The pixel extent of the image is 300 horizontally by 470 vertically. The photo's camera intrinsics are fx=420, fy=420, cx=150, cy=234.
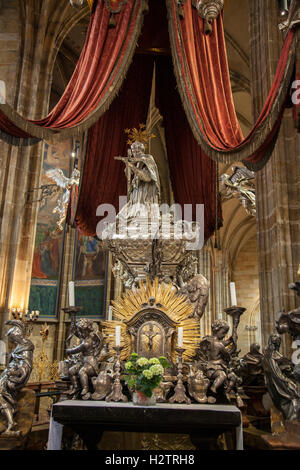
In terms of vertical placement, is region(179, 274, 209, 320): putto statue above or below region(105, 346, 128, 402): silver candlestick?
above

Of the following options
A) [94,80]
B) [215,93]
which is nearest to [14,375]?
[94,80]

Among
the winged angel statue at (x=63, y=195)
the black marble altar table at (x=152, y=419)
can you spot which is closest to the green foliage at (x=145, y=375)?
the black marble altar table at (x=152, y=419)

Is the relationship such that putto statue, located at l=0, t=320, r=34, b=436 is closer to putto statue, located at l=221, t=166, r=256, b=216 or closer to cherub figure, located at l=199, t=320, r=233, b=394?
cherub figure, located at l=199, t=320, r=233, b=394

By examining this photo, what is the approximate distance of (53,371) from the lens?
10.5 meters

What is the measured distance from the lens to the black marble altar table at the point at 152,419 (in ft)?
11.9

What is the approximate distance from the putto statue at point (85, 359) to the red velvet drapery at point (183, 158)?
10.8ft

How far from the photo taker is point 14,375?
13.6ft

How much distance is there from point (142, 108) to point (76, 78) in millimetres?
2542

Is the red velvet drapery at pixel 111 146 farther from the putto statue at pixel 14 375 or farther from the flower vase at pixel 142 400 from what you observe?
the flower vase at pixel 142 400

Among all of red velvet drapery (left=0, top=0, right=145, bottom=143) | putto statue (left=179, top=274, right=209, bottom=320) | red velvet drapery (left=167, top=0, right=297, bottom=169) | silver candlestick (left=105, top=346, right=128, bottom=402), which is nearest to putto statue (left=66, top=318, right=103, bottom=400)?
silver candlestick (left=105, top=346, right=128, bottom=402)

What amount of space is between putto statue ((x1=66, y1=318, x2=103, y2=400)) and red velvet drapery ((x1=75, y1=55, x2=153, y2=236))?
2.91 metres

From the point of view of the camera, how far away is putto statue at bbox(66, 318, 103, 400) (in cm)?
444
